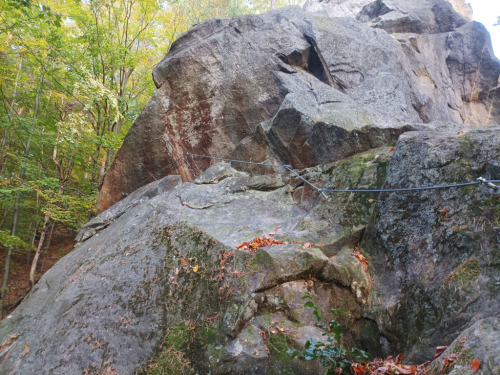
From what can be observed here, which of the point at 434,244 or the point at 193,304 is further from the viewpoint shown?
the point at 193,304

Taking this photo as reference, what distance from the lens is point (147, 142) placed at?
29.9ft

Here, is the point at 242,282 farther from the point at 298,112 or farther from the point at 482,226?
the point at 298,112

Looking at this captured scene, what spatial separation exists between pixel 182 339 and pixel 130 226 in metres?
3.04

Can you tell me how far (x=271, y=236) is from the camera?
523cm

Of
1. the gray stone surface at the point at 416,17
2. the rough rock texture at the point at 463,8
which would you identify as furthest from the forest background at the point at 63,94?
the rough rock texture at the point at 463,8

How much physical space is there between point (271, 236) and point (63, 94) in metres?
12.5

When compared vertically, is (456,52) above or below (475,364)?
above

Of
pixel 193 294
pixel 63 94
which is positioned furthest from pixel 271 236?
pixel 63 94

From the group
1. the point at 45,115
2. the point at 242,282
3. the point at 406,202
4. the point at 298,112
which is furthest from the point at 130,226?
the point at 45,115

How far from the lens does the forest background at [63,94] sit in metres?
10.6

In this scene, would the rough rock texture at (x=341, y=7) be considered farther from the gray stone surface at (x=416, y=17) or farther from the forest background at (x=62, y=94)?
the forest background at (x=62, y=94)

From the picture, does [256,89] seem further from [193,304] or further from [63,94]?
[63,94]

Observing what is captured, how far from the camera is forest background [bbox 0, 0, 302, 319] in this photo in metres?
10.6

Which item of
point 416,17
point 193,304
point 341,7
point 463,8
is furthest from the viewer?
point 463,8
